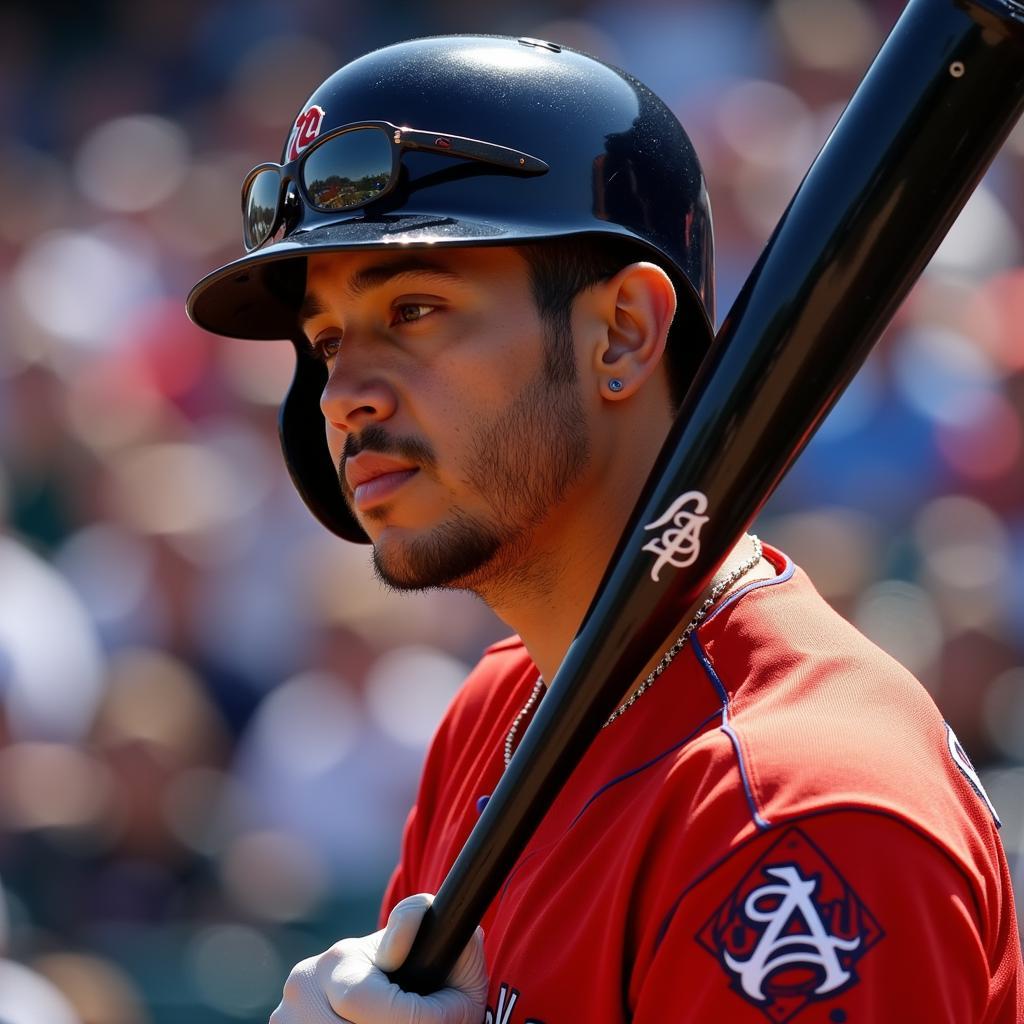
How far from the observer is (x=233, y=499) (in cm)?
580

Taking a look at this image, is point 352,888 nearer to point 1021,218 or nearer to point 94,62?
point 1021,218

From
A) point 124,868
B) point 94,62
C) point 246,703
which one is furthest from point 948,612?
point 94,62

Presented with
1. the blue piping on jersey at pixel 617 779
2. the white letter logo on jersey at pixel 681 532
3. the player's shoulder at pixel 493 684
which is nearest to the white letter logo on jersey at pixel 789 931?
the blue piping on jersey at pixel 617 779

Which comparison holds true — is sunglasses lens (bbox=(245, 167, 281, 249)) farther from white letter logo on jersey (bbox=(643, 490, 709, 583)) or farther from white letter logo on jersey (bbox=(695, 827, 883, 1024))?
white letter logo on jersey (bbox=(695, 827, 883, 1024))

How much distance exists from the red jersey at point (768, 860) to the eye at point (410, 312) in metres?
0.56

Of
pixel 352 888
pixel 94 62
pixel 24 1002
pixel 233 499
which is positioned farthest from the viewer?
pixel 94 62

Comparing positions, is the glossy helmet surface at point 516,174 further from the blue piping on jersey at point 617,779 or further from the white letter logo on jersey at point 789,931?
the white letter logo on jersey at point 789,931

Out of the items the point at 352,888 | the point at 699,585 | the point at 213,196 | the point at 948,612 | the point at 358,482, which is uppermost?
the point at 699,585

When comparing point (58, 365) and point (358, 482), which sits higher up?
point (358, 482)

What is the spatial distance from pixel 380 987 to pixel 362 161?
107 cm

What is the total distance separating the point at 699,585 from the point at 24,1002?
2859 mm

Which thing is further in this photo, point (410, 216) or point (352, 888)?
point (352, 888)

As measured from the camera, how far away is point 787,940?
55.4 inches

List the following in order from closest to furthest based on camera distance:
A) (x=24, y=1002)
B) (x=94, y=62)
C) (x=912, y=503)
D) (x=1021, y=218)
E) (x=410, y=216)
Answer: (x=410, y=216) → (x=24, y=1002) → (x=912, y=503) → (x=1021, y=218) → (x=94, y=62)
